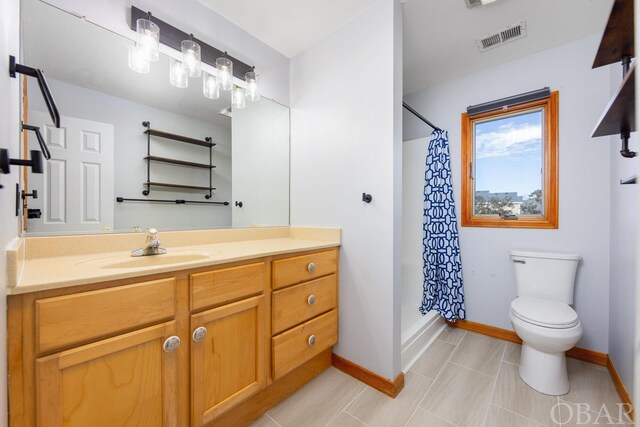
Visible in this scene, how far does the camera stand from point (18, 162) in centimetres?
62

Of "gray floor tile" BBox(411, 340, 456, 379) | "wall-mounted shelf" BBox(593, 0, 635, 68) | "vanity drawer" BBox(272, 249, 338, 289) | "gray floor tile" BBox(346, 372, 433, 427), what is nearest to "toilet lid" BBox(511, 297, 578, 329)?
"gray floor tile" BBox(411, 340, 456, 379)

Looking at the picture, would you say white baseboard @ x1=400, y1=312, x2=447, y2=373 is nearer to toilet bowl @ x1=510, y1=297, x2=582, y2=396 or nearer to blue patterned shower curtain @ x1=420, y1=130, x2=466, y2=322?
blue patterned shower curtain @ x1=420, y1=130, x2=466, y2=322

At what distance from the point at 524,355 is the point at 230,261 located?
1.90 m

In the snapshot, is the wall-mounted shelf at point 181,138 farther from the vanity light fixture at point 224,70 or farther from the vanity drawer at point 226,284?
the vanity drawer at point 226,284

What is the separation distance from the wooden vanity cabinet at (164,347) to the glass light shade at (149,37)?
4.07 ft

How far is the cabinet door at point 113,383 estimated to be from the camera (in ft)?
2.40

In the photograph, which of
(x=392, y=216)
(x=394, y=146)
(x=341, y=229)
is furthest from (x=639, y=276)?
(x=341, y=229)

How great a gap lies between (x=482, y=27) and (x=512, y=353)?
234 centimetres

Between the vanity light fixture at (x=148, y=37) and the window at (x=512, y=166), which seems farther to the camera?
the window at (x=512, y=166)

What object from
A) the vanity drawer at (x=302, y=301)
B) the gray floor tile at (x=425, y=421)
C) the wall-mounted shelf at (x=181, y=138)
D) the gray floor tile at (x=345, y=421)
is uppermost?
the wall-mounted shelf at (x=181, y=138)

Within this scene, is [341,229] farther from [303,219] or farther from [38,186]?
[38,186]

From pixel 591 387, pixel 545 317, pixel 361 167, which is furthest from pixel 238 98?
pixel 591 387

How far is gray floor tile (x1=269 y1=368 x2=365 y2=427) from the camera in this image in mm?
1302

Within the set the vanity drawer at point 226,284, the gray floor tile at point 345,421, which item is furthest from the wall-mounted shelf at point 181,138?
the gray floor tile at point 345,421
